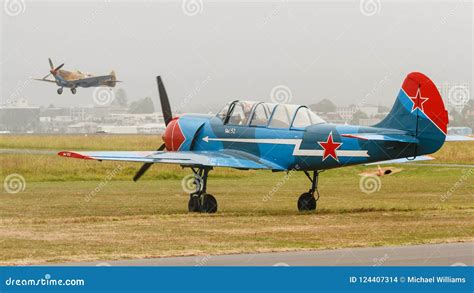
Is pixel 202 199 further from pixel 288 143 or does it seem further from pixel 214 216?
pixel 288 143

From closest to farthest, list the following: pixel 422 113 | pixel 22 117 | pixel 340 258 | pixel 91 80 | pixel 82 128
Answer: pixel 340 258 < pixel 422 113 < pixel 91 80 < pixel 82 128 < pixel 22 117

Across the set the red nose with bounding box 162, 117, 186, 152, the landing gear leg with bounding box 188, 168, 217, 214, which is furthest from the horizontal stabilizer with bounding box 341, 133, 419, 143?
the red nose with bounding box 162, 117, 186, 152

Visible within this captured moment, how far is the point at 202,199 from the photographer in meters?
21.9

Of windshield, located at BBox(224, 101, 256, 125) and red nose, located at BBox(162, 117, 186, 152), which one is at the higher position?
windshield, located at BBox(224, 101, 256, 125)

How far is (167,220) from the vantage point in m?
19.7

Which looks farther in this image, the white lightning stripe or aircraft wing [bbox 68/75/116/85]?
aircraft wing [bbox 68/75/116/85]

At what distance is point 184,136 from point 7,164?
1877 cm

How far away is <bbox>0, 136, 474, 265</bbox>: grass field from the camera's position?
1530 centimetres

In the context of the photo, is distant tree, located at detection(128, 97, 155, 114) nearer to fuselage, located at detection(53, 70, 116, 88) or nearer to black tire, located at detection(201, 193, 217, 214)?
fuselage, located at detection(53, 70, 116, 88)

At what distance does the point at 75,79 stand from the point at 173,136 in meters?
91.2

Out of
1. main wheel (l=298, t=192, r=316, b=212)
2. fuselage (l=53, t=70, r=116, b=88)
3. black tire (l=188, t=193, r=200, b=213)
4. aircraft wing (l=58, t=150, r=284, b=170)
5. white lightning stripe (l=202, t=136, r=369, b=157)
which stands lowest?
fuselage (l=53, t=70, r=116, b=88)

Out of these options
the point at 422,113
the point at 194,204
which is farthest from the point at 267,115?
the point at 422,113
